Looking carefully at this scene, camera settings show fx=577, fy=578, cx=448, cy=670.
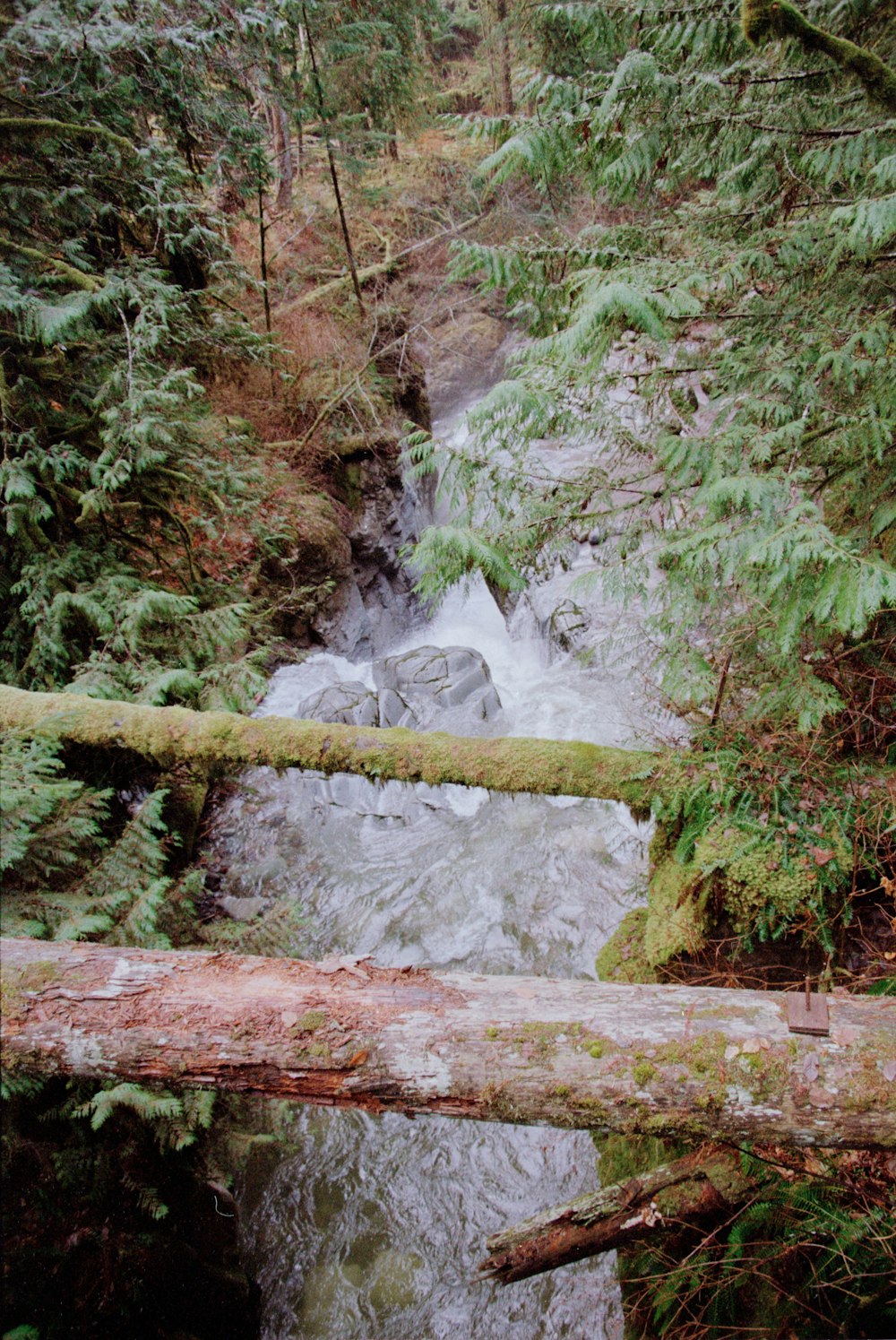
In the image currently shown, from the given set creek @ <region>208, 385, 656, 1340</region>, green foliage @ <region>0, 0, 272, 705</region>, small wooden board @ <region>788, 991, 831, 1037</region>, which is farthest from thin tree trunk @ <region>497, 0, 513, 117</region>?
small wooden board @ <region>788, 991, 831, 1037</region>

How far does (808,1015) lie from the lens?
221 centimetres

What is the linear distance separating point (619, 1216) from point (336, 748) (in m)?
2.90

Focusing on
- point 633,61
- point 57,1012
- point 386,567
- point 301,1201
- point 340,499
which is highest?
point 633,61

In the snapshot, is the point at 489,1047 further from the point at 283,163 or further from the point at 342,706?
the point at 283,163

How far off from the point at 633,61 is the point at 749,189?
1105 mm

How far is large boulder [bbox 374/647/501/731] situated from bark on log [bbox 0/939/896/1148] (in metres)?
5.46

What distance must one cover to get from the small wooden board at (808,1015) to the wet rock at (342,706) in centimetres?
600

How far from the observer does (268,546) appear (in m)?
8.45

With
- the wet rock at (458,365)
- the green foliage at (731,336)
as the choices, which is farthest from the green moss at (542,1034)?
the wet rock at (458,365)

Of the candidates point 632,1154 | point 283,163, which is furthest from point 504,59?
point 632,1154

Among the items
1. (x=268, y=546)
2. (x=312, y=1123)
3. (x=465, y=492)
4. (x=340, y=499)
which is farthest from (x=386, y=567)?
(x=312, y=1123)

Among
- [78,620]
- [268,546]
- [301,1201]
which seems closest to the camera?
[301,1201]

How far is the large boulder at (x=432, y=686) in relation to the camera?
816 centimetres

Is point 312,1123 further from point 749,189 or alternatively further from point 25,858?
point 749,189
